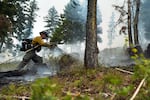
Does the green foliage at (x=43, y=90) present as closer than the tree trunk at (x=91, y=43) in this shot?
Yes

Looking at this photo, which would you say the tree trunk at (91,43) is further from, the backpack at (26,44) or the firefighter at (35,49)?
the backpack at (26,44)

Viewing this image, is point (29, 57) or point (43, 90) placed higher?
point (43, 90)

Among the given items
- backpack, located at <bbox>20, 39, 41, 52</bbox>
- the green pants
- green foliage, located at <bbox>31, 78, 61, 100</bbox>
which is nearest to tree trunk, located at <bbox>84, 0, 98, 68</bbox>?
backpack, located at <bbox>20, 39, 41, 52</bbox>

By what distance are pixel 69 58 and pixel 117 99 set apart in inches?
519

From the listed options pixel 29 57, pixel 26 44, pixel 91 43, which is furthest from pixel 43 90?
pixel 29 57

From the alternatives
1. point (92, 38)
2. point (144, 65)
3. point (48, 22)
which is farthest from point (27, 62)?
point (48, 22)

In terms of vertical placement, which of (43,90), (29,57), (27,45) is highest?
(27,45)

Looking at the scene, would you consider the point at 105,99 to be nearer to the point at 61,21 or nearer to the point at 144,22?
the point at 61,21

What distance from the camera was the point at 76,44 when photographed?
5072 centimetres

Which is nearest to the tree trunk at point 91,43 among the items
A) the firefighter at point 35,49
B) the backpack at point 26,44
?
the firefighter at point 35,49

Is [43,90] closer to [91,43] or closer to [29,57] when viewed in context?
[91,43]

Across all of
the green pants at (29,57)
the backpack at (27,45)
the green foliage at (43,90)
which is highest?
the backpack at (27,45)

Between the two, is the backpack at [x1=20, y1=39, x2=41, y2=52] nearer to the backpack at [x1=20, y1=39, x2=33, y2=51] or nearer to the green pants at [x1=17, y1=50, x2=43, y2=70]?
the backpack at [x1=20, y1=39, x2=33, y2=51]

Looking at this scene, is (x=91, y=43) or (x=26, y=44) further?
(x=26, y=44)
